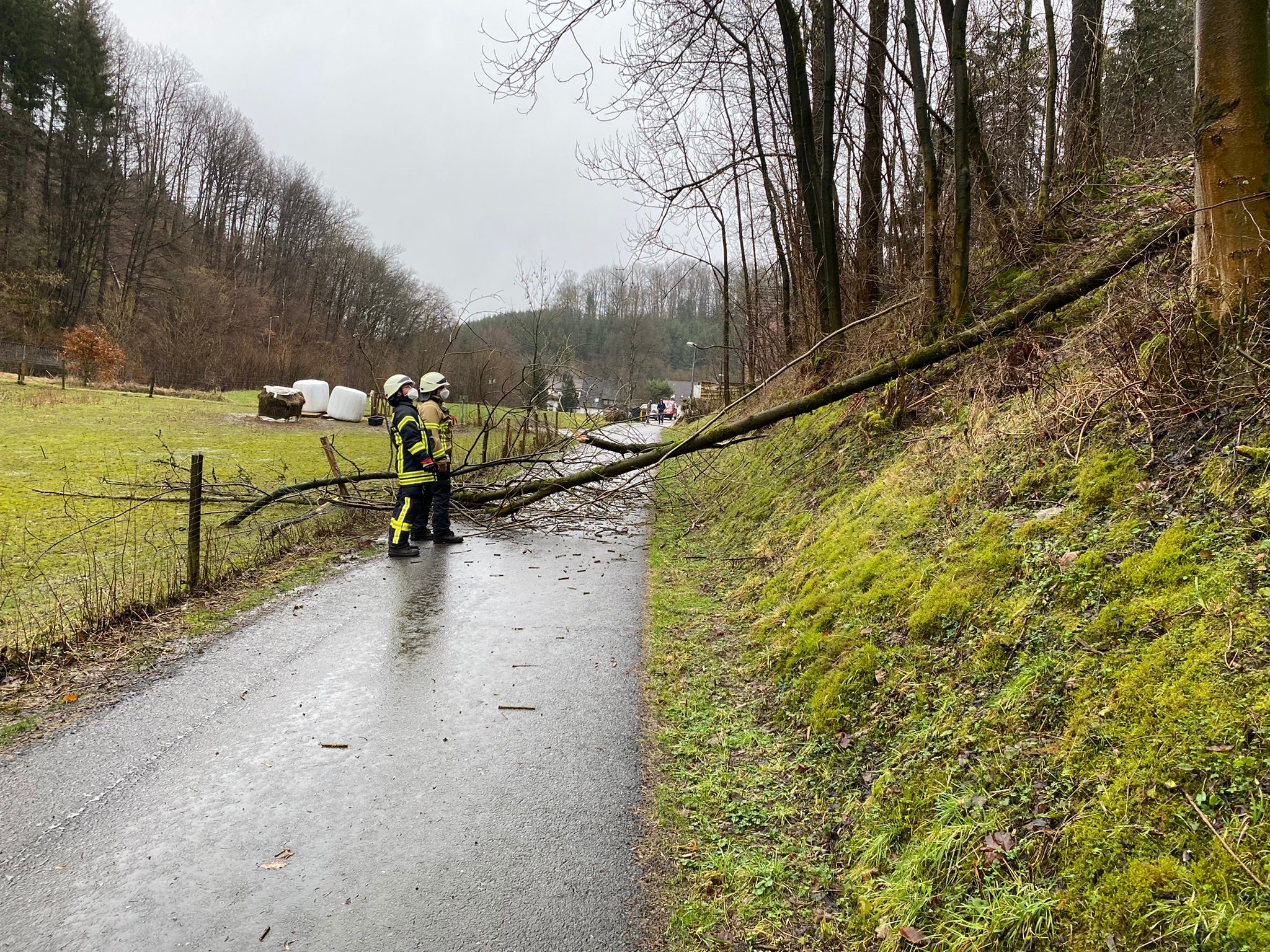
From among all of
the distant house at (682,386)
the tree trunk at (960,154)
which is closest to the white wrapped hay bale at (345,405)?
the tree trunk at (960,154)

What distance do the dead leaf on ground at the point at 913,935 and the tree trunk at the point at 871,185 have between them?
10.7 m

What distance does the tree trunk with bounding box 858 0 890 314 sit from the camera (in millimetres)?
11867

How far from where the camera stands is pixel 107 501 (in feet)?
33.3

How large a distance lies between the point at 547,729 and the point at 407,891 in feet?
4.89

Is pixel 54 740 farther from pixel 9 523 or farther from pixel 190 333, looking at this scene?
pixel 190 333

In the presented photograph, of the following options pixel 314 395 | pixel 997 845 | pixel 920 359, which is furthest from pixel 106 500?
pixel 314 395

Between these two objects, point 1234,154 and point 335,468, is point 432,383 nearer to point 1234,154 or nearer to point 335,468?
point 335,468

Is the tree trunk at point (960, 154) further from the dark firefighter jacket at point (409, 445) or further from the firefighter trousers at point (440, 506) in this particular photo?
the firefighter trousers at point (440, 506)

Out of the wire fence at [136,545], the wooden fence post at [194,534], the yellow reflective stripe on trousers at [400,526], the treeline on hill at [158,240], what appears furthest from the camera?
the treeline on hill at [158,240]

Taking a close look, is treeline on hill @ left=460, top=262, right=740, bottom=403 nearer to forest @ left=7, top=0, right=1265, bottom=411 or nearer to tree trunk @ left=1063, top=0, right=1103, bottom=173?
forest @ left=7, top=0, right=1265, bottom=411

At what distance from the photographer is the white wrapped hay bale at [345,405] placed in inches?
1258

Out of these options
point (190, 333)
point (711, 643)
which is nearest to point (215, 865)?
point (711, 643)

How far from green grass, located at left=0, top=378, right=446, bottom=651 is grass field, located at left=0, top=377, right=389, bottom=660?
0.03 metres

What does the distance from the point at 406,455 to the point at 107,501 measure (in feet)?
16.2
